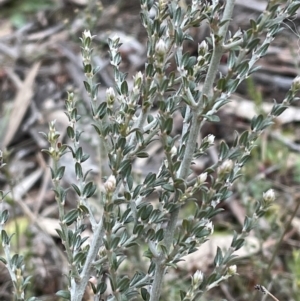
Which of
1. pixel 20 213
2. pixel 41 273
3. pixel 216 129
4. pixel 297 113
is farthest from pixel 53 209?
pixel 297 113

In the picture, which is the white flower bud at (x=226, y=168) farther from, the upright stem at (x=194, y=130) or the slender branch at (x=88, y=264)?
the slender branch at (x=88, y=264)

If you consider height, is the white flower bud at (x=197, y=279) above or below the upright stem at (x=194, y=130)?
below

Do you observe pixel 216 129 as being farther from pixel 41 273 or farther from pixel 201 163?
pixel 41 273

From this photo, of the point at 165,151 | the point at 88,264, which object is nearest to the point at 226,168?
the point at 165,151

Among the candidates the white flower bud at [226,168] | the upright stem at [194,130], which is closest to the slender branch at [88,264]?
the upright stem at [194,130]

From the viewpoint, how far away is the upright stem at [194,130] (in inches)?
40.5

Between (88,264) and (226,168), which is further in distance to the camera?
(88,264)

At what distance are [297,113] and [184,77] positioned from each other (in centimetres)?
244

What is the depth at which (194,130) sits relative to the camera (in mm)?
1084

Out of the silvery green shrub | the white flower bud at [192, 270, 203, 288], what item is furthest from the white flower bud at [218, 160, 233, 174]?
the white flower bud at [192, 270, 203, 288]

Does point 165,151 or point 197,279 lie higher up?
point 165,151

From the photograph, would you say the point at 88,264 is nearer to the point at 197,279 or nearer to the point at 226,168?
the point at 197,279

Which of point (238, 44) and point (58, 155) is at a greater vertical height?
point (238, 44)

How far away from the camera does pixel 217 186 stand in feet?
3.34
